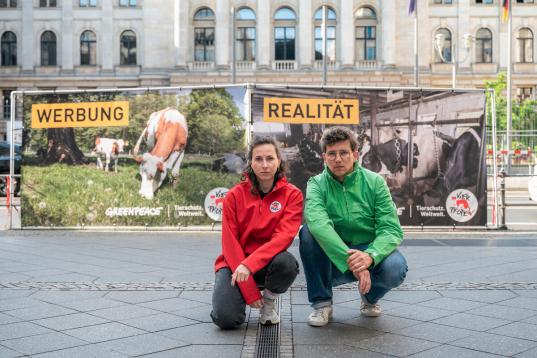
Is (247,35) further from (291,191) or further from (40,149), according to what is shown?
(291,191)

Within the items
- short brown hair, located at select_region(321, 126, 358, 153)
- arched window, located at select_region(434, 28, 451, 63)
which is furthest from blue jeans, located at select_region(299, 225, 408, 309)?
arched window, located at select_region(434, 28, 451, 63)

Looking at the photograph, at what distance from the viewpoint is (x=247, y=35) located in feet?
169

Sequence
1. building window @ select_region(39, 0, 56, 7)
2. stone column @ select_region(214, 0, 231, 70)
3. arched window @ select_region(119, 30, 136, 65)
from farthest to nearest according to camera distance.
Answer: building window @ select_region(39, 0, 56, 7) → arched window @ select_region(119, 30, 136, 65) → stone column @ select_region(214, 0, 231, 70)

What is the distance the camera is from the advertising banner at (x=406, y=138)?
11891mm

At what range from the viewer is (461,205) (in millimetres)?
12188

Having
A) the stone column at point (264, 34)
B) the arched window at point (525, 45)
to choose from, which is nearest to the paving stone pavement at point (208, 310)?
the stone column at point (264, 34)

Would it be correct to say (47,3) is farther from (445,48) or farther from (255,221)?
(255,221)

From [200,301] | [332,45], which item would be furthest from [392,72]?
[200,301]

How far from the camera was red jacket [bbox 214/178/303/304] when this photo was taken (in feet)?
16.8

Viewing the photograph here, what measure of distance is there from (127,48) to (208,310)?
163 feet

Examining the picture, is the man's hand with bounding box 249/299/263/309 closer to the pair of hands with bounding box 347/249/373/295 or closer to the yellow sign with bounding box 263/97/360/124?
the pair of hands with bounding box 347/249/373/295

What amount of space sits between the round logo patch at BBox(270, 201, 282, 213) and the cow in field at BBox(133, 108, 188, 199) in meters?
7.05

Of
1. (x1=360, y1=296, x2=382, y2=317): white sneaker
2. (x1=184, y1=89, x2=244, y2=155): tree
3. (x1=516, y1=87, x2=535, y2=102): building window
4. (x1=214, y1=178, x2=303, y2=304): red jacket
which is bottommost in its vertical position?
(x1=360, y1=296, x2=382, y2=317): white sneaker

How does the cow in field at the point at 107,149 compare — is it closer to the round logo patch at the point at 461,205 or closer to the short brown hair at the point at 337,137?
the round logo patch at the point at 461,205
